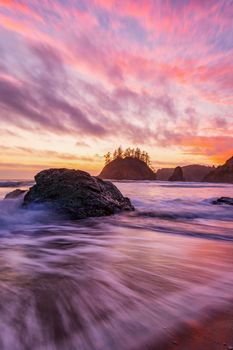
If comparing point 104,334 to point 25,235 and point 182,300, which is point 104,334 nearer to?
point 182,300

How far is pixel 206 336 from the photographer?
1.50m

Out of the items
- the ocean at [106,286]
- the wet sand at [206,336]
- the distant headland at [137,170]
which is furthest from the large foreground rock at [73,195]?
the distant headland at [137,170]

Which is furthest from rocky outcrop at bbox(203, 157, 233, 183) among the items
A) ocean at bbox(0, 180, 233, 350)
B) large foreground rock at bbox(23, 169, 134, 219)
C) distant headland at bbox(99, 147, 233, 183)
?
ocean at bbox(0, 180, 233, 350)

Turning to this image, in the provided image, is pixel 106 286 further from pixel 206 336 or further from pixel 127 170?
pixel 127 170

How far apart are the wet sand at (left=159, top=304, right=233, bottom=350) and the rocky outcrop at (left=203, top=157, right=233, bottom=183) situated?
11150 cm

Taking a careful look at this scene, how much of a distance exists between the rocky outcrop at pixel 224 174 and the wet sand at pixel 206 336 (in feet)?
366

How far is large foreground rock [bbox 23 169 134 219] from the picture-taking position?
655cm

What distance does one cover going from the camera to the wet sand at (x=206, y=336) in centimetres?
140

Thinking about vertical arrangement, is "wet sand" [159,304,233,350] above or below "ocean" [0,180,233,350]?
above

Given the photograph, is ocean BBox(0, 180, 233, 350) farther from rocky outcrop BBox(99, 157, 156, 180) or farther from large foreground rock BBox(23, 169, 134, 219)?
rocky outcrop BBox(99, 157, 156, 180)

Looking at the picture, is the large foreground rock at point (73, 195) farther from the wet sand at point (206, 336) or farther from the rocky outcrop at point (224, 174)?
the rocky outcrop at point (224, 174)

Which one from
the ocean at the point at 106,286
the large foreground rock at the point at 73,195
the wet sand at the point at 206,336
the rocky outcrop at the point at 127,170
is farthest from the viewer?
the rocky outcrop at the point at 127,170

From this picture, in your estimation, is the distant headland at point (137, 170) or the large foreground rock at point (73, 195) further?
the distant headland at point (137, 170)

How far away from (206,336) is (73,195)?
5.42 metres
